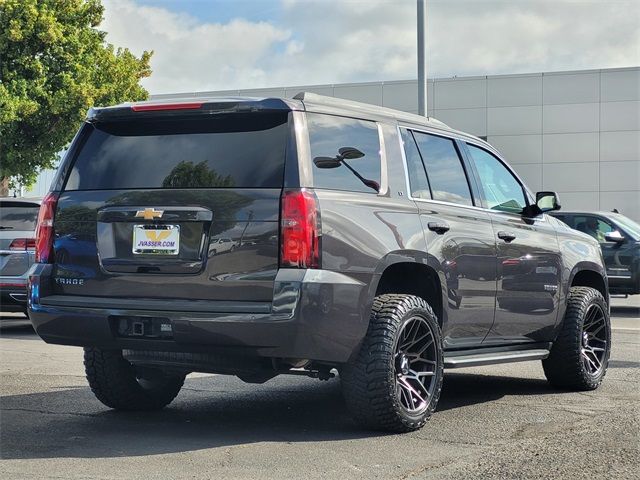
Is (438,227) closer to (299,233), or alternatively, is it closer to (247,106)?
(299,233)

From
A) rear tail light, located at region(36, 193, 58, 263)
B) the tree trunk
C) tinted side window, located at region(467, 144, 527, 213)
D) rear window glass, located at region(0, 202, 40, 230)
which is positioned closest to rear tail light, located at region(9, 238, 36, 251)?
rear window glass, located at region(0, 202, 40, 230)

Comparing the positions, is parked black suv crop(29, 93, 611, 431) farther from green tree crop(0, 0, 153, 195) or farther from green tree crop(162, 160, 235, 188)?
green tree crop(0, 0, 153, 195)

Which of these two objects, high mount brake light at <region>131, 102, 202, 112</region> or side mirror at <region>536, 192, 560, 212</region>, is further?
side mirror at <region>536, 192, 560, 212</region>

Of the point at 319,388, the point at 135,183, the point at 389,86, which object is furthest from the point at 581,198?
the point at 135,183

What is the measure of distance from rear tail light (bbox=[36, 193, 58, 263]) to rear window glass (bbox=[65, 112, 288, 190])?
15 centimetres

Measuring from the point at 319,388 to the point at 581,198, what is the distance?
2898cm

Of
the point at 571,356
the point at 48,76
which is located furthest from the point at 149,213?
the point at 48,76

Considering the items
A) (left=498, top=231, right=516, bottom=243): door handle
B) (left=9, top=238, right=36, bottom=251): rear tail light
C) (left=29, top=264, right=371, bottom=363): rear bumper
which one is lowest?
(left=29, top=264, right=371, bottom=363): rear bumper

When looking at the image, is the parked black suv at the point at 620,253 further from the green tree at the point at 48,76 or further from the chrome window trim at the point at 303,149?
the green tree at the point at 48,76

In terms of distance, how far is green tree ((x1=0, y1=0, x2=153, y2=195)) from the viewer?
24.9 m

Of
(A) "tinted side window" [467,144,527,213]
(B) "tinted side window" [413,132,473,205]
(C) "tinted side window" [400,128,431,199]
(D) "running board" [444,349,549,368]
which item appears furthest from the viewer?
(A) "tinted side window" [467,144,527,213]

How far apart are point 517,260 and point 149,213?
9.25 feet

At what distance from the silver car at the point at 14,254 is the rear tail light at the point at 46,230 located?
19.1ft

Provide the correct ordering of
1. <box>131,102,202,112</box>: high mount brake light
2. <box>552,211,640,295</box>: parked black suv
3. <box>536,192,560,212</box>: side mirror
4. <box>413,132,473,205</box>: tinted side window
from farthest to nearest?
1. <box>552,211,640,295</box>: parked black suv
2. <box>536,192,560,212</box>: side mirror
3. <box>413,132,473,205</box>: tinted side window
4. <box>131,102,202,112</box>: high mount brake light
